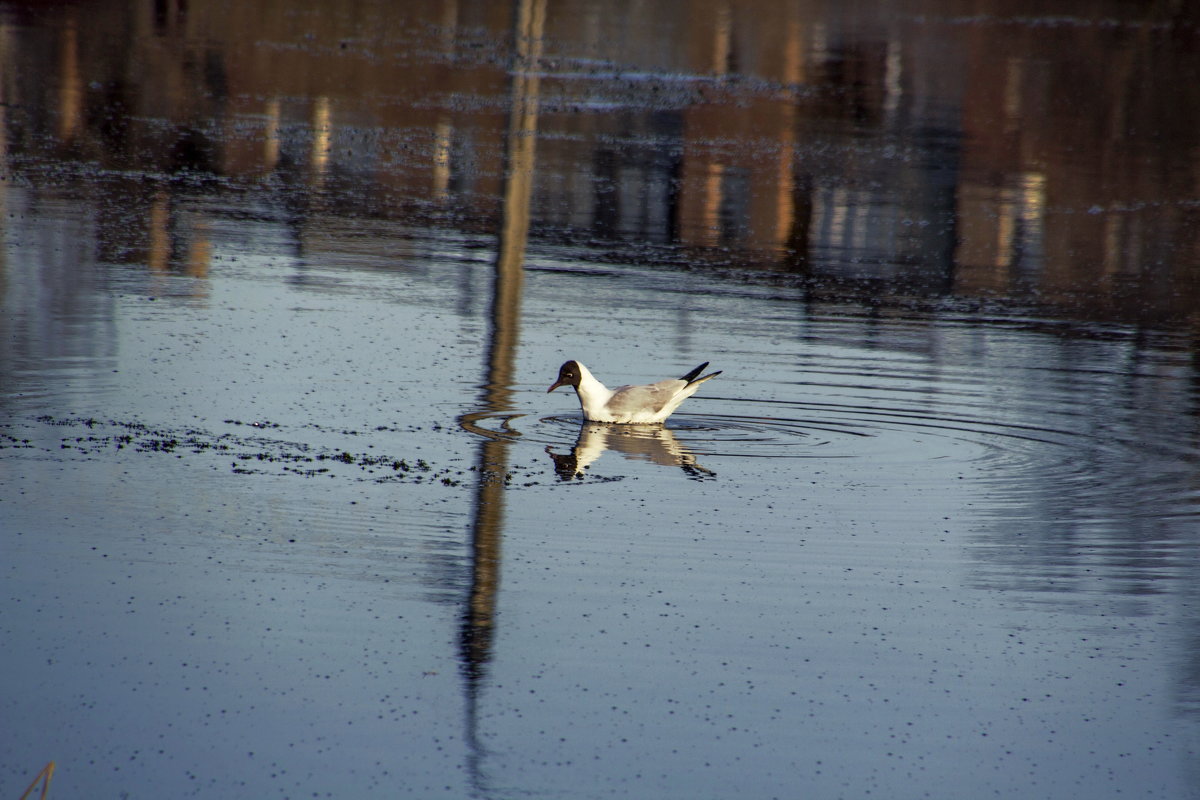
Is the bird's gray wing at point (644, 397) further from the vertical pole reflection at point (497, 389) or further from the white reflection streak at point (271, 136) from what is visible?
the white reflection streak at point (271, 136)

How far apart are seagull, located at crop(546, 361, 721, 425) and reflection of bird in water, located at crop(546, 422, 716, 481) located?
0.33 feet

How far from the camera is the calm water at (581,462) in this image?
20.0 ft

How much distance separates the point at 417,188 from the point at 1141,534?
11992 millimetres

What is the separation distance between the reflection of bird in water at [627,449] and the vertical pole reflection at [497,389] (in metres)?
0.41

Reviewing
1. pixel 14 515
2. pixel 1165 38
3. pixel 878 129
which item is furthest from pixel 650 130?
pixel 1165 38

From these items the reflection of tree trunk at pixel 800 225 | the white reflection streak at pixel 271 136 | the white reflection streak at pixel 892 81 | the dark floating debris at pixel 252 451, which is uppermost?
the white reflection streak at pixel 892 81

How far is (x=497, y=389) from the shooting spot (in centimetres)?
1147

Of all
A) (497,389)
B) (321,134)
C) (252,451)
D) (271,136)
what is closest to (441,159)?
(321,134)

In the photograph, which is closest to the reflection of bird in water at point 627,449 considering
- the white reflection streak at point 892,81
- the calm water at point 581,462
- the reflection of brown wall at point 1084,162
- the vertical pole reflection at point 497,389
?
the calm water at point 581,462

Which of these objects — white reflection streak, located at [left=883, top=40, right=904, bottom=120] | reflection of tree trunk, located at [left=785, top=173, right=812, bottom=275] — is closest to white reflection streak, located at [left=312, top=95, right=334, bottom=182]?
reflection of tree trunk, located at [left=785, top=173, right=812, bottom=275]

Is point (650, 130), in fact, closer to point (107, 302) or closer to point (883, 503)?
point (107, 302)

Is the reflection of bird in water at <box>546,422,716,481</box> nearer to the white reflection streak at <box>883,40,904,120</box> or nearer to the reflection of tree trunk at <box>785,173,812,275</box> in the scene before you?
the reflection of tree trunk at <box>785,173,812,275</box>

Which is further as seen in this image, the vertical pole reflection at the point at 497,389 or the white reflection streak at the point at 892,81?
the white reflection streak at the point at 892,81

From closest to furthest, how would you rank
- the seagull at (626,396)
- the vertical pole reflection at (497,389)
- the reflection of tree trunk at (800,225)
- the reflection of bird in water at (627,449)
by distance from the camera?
the vertical pole reflection at (497,389)
the reflection of bird in water at (627,449)
the seagull at (626,396)
the reflection of tree trunk at (800,225)
